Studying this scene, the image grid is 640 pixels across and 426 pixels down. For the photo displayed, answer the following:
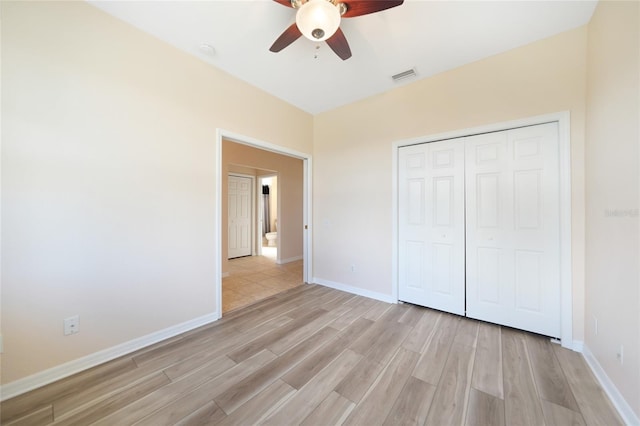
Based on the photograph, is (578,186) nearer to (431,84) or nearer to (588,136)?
(588,136)

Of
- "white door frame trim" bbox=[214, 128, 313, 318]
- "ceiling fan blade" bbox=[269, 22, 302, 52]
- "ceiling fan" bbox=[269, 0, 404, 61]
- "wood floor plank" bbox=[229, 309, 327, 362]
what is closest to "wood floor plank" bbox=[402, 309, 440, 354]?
"wood floor plank" bbox=[229, 309, 327, 362]

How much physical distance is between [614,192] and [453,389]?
5.55 feet

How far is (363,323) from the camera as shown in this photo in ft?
8.00

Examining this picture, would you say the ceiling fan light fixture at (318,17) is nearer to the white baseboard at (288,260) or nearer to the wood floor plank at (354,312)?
the wood floor plank at (354,312)

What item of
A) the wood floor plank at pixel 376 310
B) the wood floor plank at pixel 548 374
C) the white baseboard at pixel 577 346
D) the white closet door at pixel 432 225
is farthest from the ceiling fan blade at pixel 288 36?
the white baseboard at pixel 577 346

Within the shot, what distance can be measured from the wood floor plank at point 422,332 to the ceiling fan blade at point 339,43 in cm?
264

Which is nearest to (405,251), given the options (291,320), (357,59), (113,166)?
(291,320)

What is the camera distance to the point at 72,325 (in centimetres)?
168

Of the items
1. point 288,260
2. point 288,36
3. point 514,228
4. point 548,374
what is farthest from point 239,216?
point 548,374

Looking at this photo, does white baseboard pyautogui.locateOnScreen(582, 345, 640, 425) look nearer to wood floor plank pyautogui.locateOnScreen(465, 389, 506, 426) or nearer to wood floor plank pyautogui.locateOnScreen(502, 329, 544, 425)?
wood floor plank pyautogui.locateOnScreen(502, 329, 544, 425)

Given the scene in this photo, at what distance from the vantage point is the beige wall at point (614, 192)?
1.27m

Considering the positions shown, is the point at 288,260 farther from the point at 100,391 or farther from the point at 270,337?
the point at 100,391

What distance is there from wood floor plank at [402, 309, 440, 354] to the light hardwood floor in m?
0.02

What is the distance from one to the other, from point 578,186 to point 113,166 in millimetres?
3955
